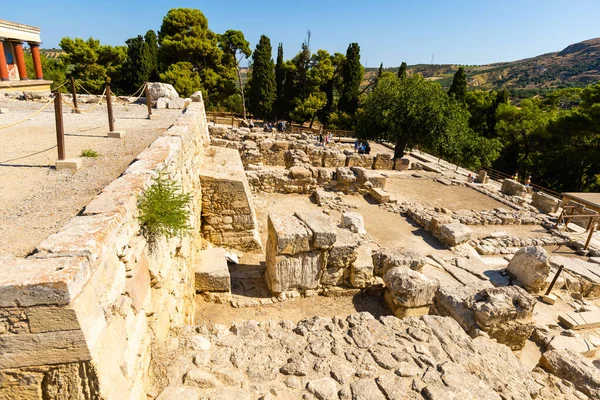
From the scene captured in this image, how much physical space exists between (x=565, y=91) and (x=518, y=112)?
659 cm

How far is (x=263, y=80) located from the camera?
2912cm

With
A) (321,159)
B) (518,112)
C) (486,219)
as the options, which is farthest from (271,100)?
(486,219)

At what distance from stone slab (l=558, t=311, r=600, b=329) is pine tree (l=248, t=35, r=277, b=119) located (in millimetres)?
26935

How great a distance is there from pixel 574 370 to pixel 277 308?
13.7ft

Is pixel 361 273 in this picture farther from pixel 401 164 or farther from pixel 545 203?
pixel 401 164

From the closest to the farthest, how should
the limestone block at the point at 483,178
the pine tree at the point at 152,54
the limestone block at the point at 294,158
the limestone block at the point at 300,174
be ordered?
the limestone block at the point at 300,174
the limestone block at the point at 294,158
the limestone block at the point at 483,178
the pine tree at the point at 152,54

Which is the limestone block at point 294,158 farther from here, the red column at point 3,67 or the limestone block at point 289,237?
the red column at point 3,67

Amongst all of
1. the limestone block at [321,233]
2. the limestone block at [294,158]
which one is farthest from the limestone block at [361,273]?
the limestone block at [294,158]

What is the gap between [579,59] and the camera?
11931 cm

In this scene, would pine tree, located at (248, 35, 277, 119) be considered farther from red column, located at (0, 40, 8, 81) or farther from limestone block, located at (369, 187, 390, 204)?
limestone block, located at (369, 187, 390, 204)

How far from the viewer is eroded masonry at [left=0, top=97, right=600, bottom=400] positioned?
6.45 feet

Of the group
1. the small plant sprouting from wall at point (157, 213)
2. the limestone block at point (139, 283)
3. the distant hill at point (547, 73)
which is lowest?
the limestone block at point (139, 283)

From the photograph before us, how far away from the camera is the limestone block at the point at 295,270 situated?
18.2 feet

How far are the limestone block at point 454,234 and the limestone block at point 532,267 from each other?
1.71 metres
